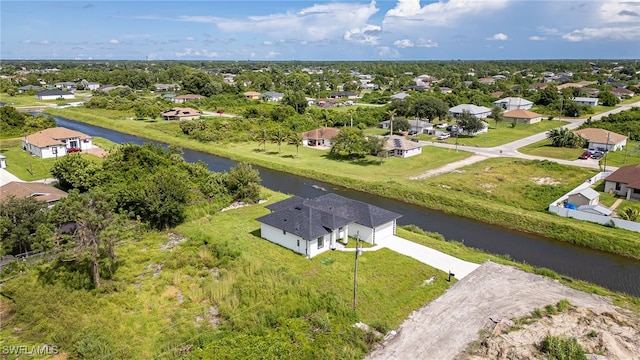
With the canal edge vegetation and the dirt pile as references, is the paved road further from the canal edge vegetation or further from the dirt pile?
the dirt pile

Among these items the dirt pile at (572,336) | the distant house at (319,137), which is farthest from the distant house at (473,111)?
the dirt pile at (572,336)

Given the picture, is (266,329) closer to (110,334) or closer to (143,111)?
(110,334)

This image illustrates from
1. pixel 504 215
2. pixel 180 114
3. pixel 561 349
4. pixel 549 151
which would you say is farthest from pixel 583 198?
pixel 180 114

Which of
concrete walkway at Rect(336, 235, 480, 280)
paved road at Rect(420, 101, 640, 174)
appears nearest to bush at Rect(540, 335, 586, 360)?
concrete walkway at Rect(336, 235, 480, 280)

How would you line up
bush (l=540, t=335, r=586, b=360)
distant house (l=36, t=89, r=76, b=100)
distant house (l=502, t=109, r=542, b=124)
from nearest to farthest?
1. bush (l=540, t=335, r=586, b=360)
2. distant house (l=502, t=109, r=542, b=124)
3. distant house (l=36, t=89, r=76, b=100)

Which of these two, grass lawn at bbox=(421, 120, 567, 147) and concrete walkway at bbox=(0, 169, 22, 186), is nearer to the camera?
concrete walkway at bbox=(0, 169, 22, 186)

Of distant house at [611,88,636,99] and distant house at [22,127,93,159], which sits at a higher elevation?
distant house at [611,88,636,99]
